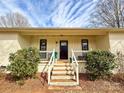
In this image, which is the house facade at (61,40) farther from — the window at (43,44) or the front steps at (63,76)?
the front steps at (63,76)

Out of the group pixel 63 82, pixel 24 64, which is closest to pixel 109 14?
pixel 63 82

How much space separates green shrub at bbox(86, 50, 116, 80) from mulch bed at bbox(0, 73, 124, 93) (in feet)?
1.59

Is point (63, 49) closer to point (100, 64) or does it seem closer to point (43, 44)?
point (43, 44)

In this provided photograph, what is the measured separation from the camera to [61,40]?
648 inches

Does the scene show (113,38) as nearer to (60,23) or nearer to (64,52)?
(64,52)

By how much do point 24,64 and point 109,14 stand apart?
22.4m

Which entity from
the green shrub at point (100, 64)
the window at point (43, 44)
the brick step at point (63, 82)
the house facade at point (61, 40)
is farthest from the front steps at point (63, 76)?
the window at point (43, 44)

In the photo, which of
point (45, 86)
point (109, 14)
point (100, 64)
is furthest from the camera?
point (109, 14)

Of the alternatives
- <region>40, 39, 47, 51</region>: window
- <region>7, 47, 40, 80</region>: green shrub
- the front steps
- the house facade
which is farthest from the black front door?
<region>7, 47, 40, 80</region>: green shrub

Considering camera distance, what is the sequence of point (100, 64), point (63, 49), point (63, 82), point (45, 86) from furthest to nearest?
1. point (63, 49)
2. point (100, 64)
3. point (63, 82)
4. point (45, 86)

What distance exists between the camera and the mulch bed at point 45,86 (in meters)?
8.71

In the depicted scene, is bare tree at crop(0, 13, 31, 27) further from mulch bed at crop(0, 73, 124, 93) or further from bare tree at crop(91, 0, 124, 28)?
mulch bed at crop(0, 73, 124, 93)

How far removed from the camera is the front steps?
958 centimetres

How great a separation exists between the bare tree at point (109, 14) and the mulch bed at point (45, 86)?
17992 millimetres
